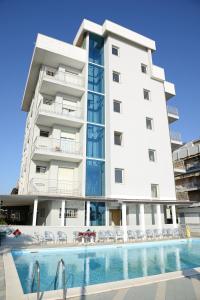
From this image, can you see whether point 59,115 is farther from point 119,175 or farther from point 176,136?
point 176,136

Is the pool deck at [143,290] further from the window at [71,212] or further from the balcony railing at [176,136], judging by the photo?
the balcony railing at [176,136]

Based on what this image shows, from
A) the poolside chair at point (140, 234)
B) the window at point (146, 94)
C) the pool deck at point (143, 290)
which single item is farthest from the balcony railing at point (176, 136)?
the pool deck at point (143, 290)

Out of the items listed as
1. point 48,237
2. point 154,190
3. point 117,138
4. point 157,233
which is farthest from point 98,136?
point 48,237

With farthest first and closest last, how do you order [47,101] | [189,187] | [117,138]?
1. [189,187]
2. [47,101]
3. [117,138]

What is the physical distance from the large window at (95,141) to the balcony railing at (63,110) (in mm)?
1960

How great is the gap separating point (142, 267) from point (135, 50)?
27.9m

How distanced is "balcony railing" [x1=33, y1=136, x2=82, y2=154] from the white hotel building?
0.34ft

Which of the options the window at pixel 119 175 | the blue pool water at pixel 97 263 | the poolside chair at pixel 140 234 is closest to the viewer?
the blue pool water at pixel 97 263

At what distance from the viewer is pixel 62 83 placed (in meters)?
24.9

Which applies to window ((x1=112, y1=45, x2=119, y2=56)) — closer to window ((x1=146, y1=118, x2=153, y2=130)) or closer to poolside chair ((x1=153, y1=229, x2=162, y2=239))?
window ((x1=146, y1=118, x2=153, y2=130))

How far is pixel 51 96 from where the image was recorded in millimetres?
26766

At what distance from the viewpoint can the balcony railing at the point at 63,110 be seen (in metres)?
23.9

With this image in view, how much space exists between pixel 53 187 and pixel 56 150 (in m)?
3.68

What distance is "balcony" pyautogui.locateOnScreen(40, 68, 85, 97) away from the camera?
24594 millimetres
